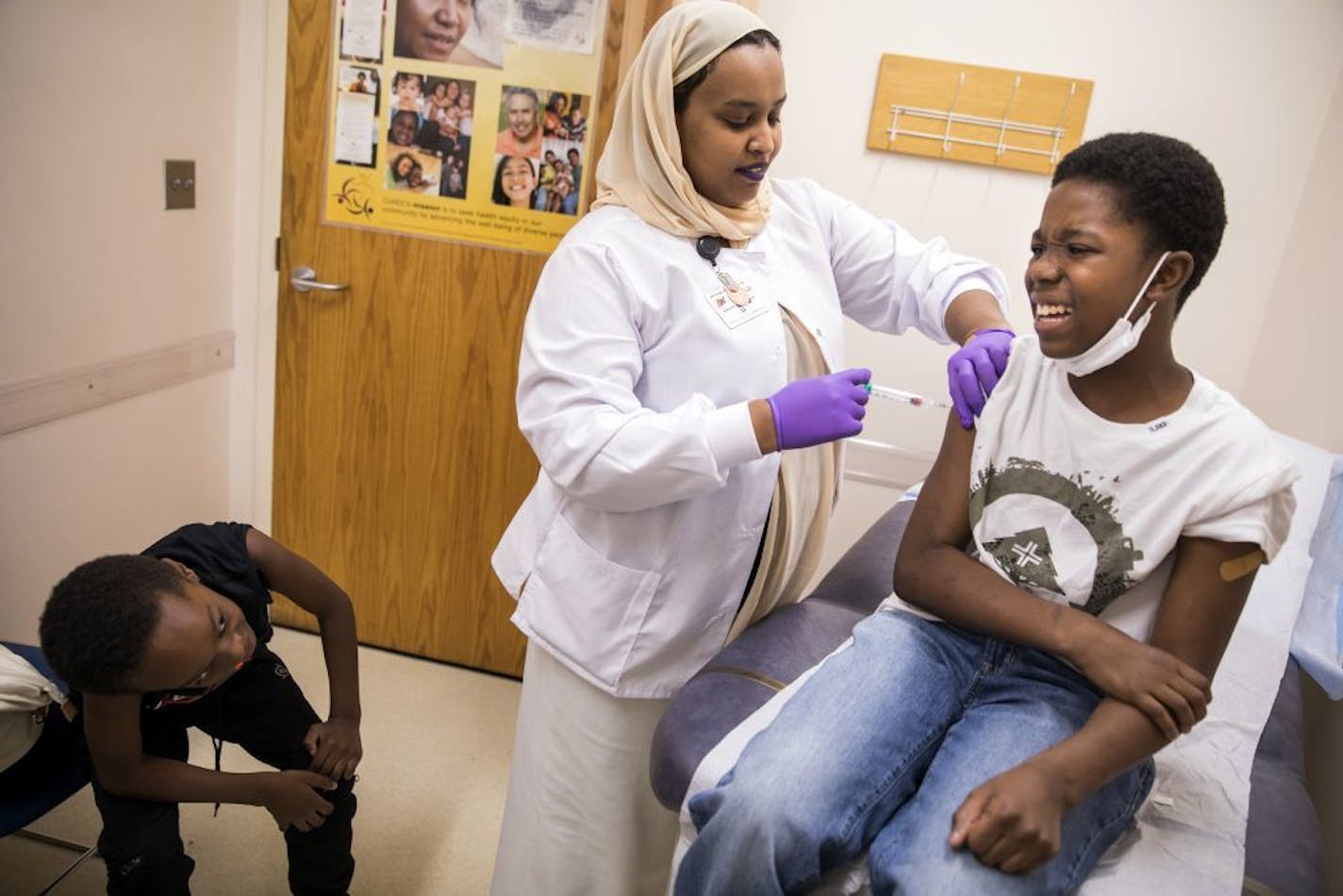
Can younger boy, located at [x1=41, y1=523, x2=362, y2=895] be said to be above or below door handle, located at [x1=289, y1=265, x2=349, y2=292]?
below

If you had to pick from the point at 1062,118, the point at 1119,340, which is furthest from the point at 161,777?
the point at 1062,118

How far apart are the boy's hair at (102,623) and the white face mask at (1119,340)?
127 cm

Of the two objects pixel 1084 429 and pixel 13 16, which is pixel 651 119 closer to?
pixel 1084 429

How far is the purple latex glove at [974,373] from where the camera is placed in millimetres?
1308

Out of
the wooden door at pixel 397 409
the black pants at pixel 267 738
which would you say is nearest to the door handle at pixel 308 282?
the wooden door at pixel 397 409

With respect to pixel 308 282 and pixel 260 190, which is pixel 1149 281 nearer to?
pixel 308 282

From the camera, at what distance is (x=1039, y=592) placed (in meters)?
1.19

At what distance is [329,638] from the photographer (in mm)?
1622

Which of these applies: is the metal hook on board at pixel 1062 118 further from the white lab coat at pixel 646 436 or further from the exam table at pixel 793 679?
the exam table at pixel 793 679

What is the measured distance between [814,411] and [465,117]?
5.10 ft

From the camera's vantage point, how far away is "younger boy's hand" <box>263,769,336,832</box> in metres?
1.46

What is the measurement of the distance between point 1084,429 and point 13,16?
205cm

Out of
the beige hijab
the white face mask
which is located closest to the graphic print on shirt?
the white face mask

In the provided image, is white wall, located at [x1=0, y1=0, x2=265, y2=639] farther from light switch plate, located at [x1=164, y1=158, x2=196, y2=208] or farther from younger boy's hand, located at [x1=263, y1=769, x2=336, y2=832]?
younger boy's hand, located at [x1=263, y1=769, x2=336, y2=832]
